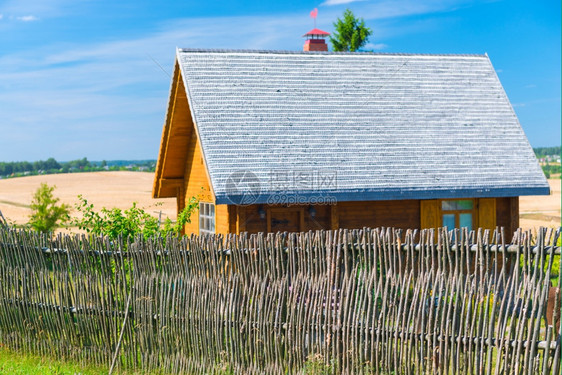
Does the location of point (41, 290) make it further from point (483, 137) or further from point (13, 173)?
point (13, 173)

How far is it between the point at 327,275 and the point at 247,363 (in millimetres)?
1648

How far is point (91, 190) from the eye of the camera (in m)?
75.2

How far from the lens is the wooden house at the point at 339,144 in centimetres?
1579

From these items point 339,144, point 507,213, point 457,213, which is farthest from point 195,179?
point 507,213

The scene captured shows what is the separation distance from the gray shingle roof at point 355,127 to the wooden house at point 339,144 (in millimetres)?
35

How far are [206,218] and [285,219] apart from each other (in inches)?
119

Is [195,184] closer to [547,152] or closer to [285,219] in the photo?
[285,219]

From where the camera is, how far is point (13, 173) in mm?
84000

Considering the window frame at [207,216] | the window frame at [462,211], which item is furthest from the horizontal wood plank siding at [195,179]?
the window frame at [462,211]

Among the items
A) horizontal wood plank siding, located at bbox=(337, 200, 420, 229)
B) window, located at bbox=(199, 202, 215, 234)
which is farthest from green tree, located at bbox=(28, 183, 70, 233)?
horizontal wood plank siding, located at bbox=(337, 200, 420, 229)

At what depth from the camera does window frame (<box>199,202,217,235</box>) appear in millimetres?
17312

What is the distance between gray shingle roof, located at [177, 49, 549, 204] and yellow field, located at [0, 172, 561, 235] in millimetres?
26846

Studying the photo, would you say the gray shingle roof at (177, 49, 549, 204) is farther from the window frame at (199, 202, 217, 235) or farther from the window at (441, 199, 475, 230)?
the window frame at (199, 202, 217, 235)

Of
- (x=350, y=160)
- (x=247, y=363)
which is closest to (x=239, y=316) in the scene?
(x=247, y=363)
